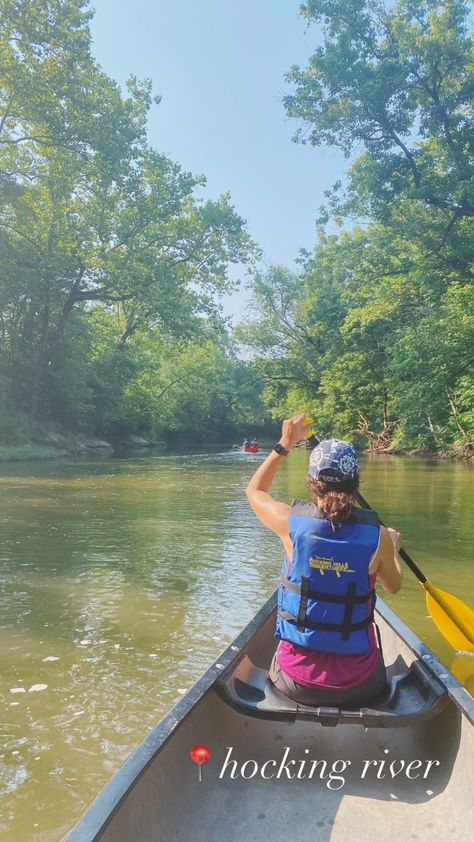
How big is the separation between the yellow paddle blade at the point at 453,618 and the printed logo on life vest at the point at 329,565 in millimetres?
1997

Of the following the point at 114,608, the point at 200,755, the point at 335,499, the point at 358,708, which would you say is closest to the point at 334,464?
the point at 335,499

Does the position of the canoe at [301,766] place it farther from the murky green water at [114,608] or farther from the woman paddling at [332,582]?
the murky green water at [114,608]

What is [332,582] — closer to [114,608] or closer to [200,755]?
[200,755]

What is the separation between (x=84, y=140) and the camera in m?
24.9

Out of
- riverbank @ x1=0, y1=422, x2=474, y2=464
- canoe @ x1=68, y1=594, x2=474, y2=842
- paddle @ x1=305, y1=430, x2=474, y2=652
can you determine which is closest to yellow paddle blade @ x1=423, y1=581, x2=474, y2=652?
paddle @ x1=305, y1=430, x2=474, y2=652

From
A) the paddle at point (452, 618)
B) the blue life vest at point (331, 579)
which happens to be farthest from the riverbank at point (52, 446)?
the blue life vest at point (331, 579)

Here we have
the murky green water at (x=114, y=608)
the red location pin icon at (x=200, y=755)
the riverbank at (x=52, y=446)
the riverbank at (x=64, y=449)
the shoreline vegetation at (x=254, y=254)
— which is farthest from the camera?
the riverbank at (x=64, y=449)

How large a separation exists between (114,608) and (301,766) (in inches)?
128

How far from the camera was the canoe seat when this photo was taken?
2584 millimetres

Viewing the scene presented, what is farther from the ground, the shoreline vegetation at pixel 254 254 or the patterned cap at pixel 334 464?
the shoreline vegetation at pixel 254 254

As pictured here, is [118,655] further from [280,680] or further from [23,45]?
[23,45]

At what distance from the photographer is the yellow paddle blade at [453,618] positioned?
4297 mm

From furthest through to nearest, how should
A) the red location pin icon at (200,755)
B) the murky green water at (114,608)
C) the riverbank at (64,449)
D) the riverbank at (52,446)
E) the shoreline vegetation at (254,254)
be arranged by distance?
1. the riverbank at (64,449)
2. the riverbank at (52,446)
3. the shoreline vegetation at (254,254)
4. the murky green water at (114,608)
5. the red location pin icon at (200,755)

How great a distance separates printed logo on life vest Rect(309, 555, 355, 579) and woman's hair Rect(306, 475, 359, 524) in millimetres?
163
